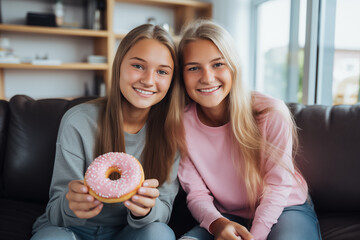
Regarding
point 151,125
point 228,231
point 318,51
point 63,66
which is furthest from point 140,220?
point 63,66

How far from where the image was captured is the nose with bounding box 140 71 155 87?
1.20 m

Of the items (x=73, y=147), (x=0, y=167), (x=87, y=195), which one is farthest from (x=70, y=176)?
(x=0, y=167)

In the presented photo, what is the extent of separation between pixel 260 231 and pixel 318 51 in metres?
1.94

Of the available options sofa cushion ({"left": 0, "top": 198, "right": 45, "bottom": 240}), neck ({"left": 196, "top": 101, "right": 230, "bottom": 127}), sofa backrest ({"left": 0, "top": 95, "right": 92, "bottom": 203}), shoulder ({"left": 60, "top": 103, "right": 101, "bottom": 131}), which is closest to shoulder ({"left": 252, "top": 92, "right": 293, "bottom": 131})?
neck ({"left": 196, "top": 101, "right": 230, "bottom": 127})

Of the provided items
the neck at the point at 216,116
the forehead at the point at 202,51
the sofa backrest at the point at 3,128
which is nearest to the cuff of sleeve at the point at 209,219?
the neck at the point at 216,116

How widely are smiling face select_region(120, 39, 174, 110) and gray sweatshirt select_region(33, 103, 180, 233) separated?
0.16m

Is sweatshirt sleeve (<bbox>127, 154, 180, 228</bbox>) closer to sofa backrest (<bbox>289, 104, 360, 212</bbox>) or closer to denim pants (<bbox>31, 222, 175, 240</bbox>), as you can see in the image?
denim pants (<bbox>31, 222, 175, 240</bbox>)

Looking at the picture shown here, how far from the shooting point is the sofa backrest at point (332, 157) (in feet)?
4.55

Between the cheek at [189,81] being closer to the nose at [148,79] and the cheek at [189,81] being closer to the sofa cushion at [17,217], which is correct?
the nose at [148,79]

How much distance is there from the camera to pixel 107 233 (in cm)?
116

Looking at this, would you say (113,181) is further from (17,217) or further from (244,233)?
(17,217)

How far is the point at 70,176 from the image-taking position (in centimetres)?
111

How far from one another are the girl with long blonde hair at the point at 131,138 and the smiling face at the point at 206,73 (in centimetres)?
7

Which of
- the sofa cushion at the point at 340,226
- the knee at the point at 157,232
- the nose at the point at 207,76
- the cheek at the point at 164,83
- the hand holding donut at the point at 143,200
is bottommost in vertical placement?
the sofa cushion at the point at 340,226
